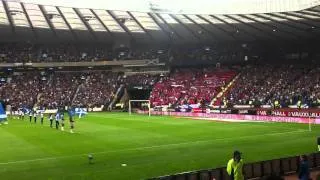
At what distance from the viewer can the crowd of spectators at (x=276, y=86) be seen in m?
61.1

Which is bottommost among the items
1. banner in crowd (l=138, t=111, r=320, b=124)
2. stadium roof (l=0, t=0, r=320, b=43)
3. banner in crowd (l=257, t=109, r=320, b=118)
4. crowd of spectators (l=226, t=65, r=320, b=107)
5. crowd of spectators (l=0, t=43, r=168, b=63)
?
banner in crowd (l=138, t=111, r=320, b=124)

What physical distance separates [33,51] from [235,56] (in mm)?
36070

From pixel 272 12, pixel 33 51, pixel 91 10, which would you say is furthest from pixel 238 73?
pixel 33 51

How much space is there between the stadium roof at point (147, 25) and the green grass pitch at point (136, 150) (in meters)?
25.3

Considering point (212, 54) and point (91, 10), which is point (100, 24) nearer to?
point (91, 10)

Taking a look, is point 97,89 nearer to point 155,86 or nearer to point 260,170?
point 155,86

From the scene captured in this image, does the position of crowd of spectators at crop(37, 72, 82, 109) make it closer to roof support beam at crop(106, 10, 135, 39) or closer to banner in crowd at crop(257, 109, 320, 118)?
roof support beam at crop(106, 10, 135, 39)

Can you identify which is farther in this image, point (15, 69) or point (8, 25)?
point (15, 69)

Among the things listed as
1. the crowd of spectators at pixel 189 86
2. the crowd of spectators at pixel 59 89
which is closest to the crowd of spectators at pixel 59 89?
the crowd of spectators at pixel 59 89

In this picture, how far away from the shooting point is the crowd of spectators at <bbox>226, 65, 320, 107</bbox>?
61125 mm

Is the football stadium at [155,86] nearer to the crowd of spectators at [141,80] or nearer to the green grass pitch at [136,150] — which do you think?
the green grass pitch at [136,150]

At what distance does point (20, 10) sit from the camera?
2322 inches

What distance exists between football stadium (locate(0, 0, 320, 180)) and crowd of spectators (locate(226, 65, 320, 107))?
26 cm

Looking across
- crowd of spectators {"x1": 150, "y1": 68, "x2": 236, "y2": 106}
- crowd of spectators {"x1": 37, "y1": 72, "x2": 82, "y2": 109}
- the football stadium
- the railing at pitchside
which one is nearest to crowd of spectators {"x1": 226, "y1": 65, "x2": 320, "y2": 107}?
the football stadium
